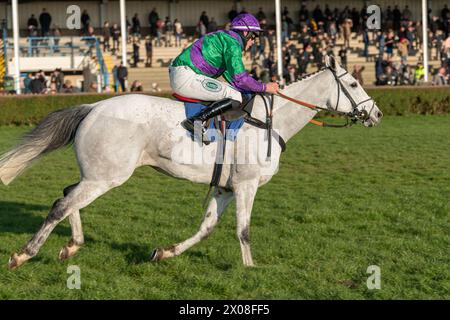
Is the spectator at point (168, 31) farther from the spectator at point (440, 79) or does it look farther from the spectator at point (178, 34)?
the spectator at point (440, 79)

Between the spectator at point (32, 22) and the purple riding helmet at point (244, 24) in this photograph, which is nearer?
the purple riding helmet at point (244, 24)

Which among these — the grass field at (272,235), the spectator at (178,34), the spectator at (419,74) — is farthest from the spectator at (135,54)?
the grass field at (272,235)

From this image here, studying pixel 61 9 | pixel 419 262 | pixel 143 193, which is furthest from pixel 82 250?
pixel 61 9

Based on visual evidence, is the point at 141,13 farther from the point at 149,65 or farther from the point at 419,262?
the point at 419,262

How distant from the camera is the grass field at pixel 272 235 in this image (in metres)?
6.61

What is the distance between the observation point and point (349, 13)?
37.0 m

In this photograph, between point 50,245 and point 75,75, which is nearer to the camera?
point 50,245

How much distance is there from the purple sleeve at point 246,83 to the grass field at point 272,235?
58.1 inches

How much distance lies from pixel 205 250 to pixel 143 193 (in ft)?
13.7

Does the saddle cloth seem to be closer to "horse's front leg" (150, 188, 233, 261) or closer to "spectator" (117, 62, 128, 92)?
"horse's front leg" (150, 188, 233, 261)

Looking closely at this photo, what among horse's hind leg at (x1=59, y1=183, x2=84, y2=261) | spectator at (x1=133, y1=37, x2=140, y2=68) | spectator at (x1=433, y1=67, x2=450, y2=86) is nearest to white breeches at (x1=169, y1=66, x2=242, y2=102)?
horse's hind leg at (x1=59, y1=183, x2=84, y2=261)

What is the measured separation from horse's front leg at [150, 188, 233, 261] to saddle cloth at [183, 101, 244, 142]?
55 cm

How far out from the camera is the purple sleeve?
7.33m
